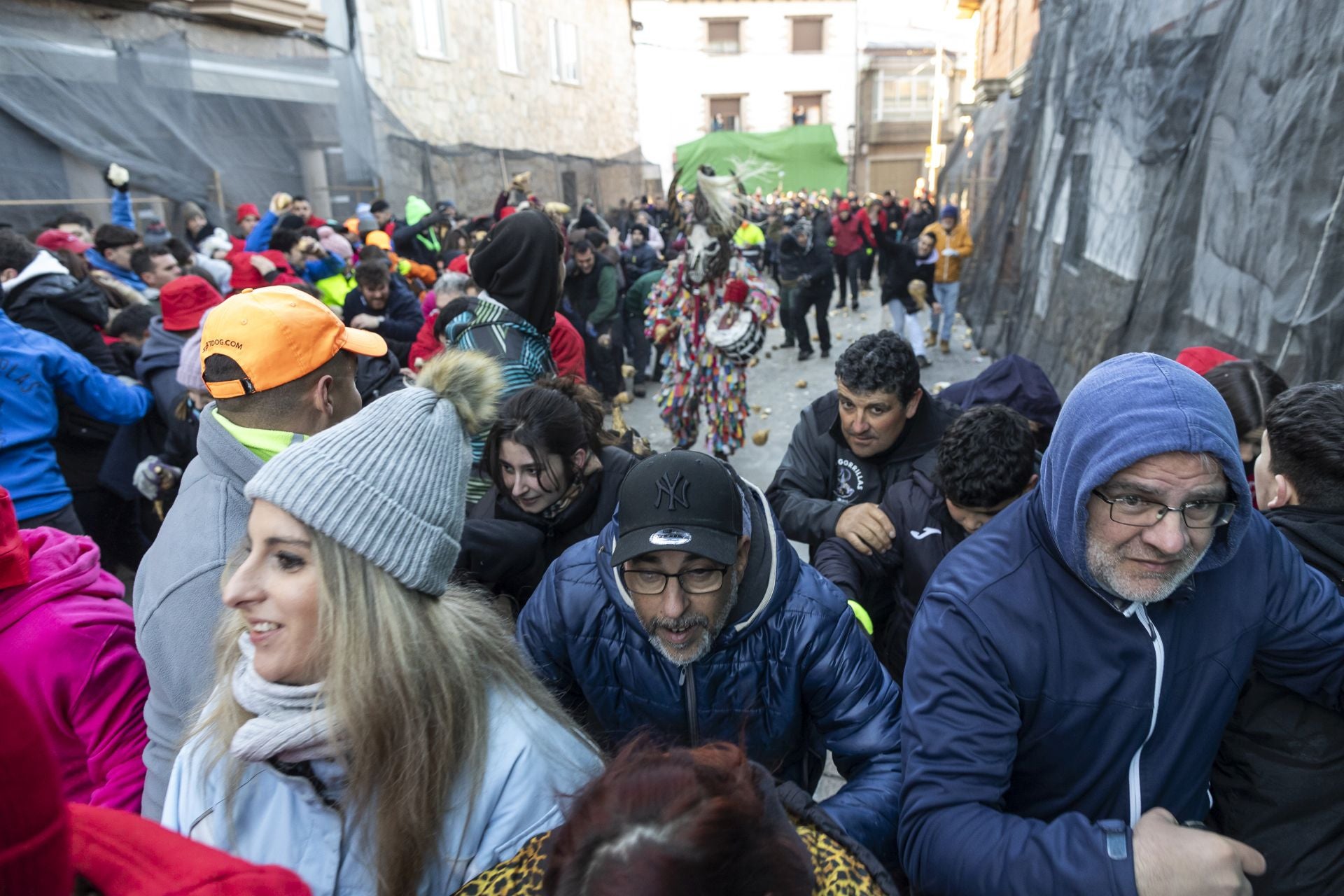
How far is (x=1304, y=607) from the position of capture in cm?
161

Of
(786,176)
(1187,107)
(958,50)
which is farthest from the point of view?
(958,50)

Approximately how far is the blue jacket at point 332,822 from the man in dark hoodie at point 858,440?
5.12 ft

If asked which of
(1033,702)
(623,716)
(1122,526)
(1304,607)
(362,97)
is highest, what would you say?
(362,97)

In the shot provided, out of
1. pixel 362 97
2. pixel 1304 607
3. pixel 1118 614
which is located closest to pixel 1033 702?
pixel 1118 614

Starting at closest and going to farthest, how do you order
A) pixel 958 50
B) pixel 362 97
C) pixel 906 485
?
pixel 906 485, pixel 362 97, pixel 958 50

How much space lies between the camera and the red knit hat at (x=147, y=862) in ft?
2.78

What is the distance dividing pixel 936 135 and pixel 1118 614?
87.5 feet

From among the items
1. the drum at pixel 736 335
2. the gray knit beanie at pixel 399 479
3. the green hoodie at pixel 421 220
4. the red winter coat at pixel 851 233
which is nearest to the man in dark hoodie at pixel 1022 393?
the gray knit beanie at pixel 399 479

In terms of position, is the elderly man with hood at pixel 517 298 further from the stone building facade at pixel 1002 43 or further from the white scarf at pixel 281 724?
the stone building facade at pixel 1002 43

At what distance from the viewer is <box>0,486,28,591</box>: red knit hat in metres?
1.65

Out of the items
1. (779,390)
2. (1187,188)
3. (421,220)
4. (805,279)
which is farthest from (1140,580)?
(421,220)

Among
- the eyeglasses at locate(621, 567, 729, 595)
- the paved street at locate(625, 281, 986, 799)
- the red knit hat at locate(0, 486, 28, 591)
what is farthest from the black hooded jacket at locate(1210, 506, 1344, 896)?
the paved street at locate(625, 281, 986, 799)

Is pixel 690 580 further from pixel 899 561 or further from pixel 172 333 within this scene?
pixel 172 333

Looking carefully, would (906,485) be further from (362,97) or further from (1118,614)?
(362,97)
